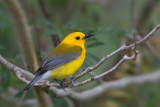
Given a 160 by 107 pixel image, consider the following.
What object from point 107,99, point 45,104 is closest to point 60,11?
point 107,99

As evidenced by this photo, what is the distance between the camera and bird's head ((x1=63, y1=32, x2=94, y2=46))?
10.9 ft

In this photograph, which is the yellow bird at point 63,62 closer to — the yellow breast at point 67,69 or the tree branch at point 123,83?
the yellow breast at point 67,69

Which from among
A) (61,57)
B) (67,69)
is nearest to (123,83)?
(61,57)

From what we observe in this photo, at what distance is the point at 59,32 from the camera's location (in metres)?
3.43

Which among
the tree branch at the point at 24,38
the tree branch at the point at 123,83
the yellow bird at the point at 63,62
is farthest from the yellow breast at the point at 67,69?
the tree branch at the point at 123,83

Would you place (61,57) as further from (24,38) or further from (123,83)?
(123,83)

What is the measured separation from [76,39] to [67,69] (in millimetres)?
631

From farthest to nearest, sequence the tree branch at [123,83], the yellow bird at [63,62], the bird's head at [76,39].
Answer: the tree branch at [123,83] → the bird's head at [76,39] → the yellow bird at [63,62]

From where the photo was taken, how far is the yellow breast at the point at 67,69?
2816 millimetres

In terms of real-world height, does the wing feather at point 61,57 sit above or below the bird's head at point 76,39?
below

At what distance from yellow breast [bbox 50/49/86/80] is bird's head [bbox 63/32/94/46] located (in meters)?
0.45

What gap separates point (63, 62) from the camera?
2.95 m

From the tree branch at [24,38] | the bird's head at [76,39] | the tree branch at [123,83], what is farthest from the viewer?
the tree branch at [123,83]

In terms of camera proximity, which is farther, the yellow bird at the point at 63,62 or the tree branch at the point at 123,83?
the tree branch at the point at 123,83
